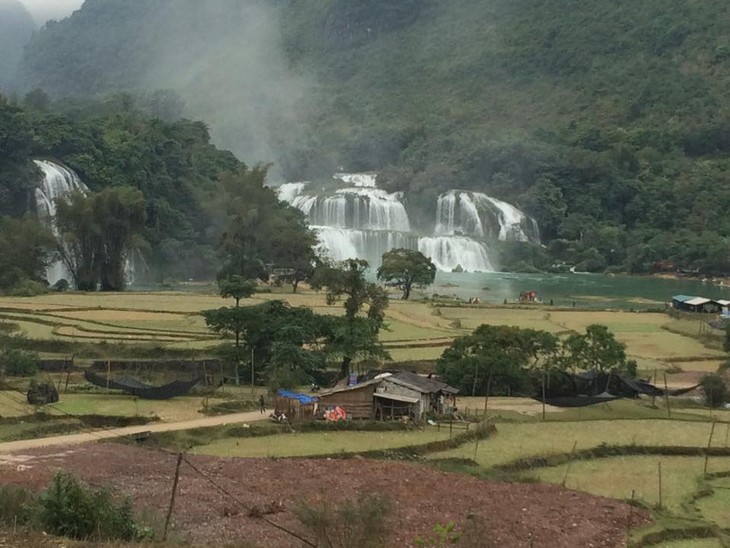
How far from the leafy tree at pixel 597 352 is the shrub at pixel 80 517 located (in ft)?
65.7

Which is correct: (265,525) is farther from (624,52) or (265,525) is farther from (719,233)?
(624,52)

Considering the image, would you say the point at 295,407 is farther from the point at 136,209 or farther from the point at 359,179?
the point at 359,179

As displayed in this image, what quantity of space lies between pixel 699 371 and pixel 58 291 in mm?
38612

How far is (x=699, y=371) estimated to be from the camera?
108 feet

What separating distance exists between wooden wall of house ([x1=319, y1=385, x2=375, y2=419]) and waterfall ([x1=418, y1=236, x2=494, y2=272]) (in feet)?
214

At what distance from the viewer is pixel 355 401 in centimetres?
2331

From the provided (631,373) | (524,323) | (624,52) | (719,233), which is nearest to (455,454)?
(631,373)

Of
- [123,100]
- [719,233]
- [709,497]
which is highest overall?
[123,100]

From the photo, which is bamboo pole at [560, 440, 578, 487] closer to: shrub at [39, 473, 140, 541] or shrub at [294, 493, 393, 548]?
shrub at [294, 493, 393, 548]

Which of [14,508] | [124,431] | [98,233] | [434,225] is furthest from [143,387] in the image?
[434,225]

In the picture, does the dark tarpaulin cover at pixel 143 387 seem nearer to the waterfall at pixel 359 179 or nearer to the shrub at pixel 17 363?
the shrub at pixel 17 363

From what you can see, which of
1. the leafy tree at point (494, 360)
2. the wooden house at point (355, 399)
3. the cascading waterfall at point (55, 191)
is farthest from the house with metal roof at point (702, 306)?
the cascading waterfall at point (55, 191)

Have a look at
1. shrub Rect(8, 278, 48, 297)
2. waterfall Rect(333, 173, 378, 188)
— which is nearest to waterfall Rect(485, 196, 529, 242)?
waterfall Rect(333, 173, 378, 188)

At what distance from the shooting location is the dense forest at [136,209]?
58.2 metres
